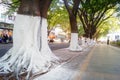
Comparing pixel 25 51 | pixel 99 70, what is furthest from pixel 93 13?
pixel 25 51

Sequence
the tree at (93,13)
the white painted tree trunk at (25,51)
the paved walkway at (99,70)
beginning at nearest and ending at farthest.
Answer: the paved walkway at (99,70) → the white painted tree trunk at (25,51) → the tree at (93,13)

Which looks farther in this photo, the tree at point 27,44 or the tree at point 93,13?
the tree at point 93,13

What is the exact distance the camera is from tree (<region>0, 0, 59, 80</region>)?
392 inches

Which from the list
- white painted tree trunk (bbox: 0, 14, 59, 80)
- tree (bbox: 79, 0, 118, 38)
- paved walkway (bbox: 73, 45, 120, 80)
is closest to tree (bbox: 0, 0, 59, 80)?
white painted tree trunk (bbox: 0, 14, 59, 80)

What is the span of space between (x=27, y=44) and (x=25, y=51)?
0.39m

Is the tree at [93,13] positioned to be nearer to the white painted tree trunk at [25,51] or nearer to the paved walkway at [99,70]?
the paved walkway at [99,70]

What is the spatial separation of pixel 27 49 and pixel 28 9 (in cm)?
168

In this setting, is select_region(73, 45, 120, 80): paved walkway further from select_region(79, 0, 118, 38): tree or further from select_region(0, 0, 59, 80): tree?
select_region(79, 0, 118, 38): tree

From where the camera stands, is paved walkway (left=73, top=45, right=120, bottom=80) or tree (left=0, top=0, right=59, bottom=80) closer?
paved walkway (left=73, top=45, right=120, bottom=80)

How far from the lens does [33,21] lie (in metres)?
11.6

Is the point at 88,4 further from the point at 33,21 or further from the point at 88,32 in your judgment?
the point at 33,21

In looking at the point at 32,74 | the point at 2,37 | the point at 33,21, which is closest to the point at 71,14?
the point at 33,21

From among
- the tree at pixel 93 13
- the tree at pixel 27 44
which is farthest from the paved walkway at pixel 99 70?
the tree at pixel 93 13

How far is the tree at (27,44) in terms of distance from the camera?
9.96m
